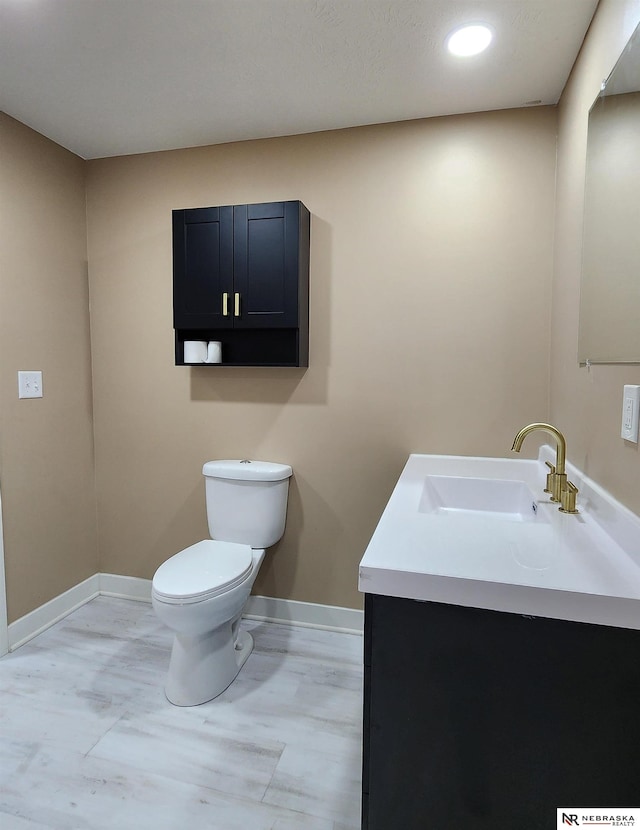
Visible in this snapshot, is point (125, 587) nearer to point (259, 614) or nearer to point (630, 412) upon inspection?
point (259, 614)

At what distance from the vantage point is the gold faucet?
1.33 meters

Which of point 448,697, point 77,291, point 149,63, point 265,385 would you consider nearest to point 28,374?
point 77,291

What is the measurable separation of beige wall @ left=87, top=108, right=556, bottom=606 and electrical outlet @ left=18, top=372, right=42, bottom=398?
0.36 meters

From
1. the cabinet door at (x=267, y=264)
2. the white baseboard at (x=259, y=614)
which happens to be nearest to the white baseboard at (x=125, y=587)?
the white baseboard at (x=259, y=614)

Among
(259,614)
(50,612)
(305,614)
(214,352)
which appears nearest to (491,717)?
(305,614)

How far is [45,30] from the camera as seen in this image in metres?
1.54

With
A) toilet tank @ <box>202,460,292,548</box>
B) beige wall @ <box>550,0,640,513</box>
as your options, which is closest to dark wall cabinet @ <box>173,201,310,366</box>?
toilet tank @ <box>202,460,292,548</box>

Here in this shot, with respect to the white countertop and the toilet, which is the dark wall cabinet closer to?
the toilet

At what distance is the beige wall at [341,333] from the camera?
202 cm

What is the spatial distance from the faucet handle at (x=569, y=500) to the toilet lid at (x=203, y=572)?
3.96 ft

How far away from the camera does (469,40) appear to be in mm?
1570

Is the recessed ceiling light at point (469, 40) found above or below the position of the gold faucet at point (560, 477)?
above

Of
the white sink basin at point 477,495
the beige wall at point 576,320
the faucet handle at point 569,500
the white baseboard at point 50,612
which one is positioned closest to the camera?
the beige wall at point 576,320

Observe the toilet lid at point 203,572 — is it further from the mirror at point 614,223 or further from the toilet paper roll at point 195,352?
the mirror at point 614,223
